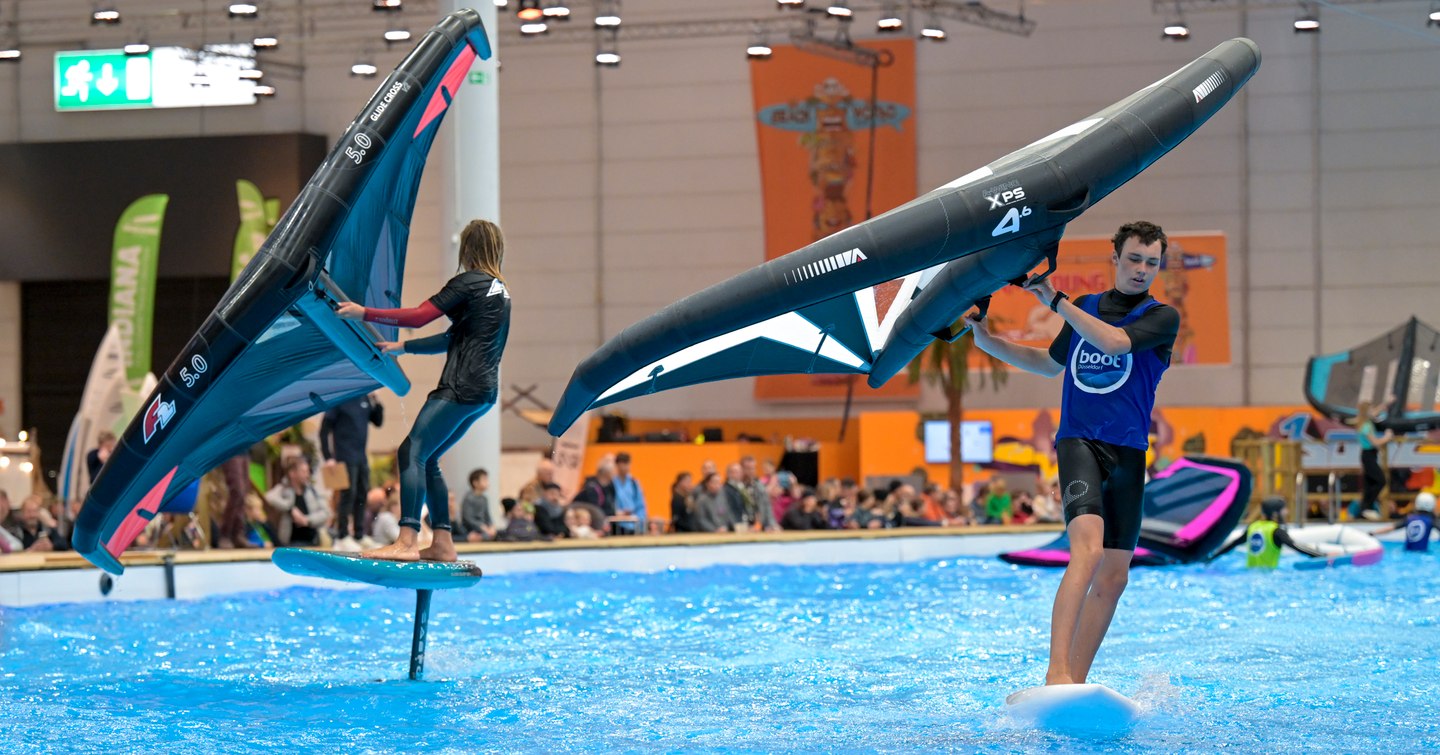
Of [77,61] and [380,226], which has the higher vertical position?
[77,61]

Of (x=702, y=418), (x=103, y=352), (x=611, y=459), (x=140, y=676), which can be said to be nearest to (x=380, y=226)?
(x=140, y=676)

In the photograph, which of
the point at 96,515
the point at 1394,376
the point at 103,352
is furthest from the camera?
the point at 1394,376

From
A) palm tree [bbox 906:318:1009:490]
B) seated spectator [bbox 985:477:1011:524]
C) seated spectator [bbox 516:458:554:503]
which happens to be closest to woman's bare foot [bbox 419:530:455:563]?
seated spectator [bbox 516:458:554:503]

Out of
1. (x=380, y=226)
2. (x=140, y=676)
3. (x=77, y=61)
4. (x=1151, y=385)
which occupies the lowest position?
(x=140, y=676)

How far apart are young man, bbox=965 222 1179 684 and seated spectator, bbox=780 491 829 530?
37.7 ft

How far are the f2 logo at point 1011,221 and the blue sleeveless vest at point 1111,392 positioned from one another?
0.44 meters

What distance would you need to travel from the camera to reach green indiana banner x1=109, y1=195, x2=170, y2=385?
22516 millimetres

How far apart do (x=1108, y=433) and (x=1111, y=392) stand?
142mm

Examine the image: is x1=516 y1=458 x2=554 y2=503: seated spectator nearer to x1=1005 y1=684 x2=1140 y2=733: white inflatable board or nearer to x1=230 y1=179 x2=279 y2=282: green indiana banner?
x1=230 y1=179 x2=279 y2=282: green indiana banner

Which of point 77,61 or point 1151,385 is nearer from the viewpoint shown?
point 1151,385

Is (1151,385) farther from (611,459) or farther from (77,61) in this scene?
(77,61)

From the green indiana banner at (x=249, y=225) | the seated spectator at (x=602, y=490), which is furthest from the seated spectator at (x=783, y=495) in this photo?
the green indiana banner at (x=249, y=225)

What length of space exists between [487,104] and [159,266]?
16.6 meters

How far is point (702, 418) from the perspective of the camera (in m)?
28.4
